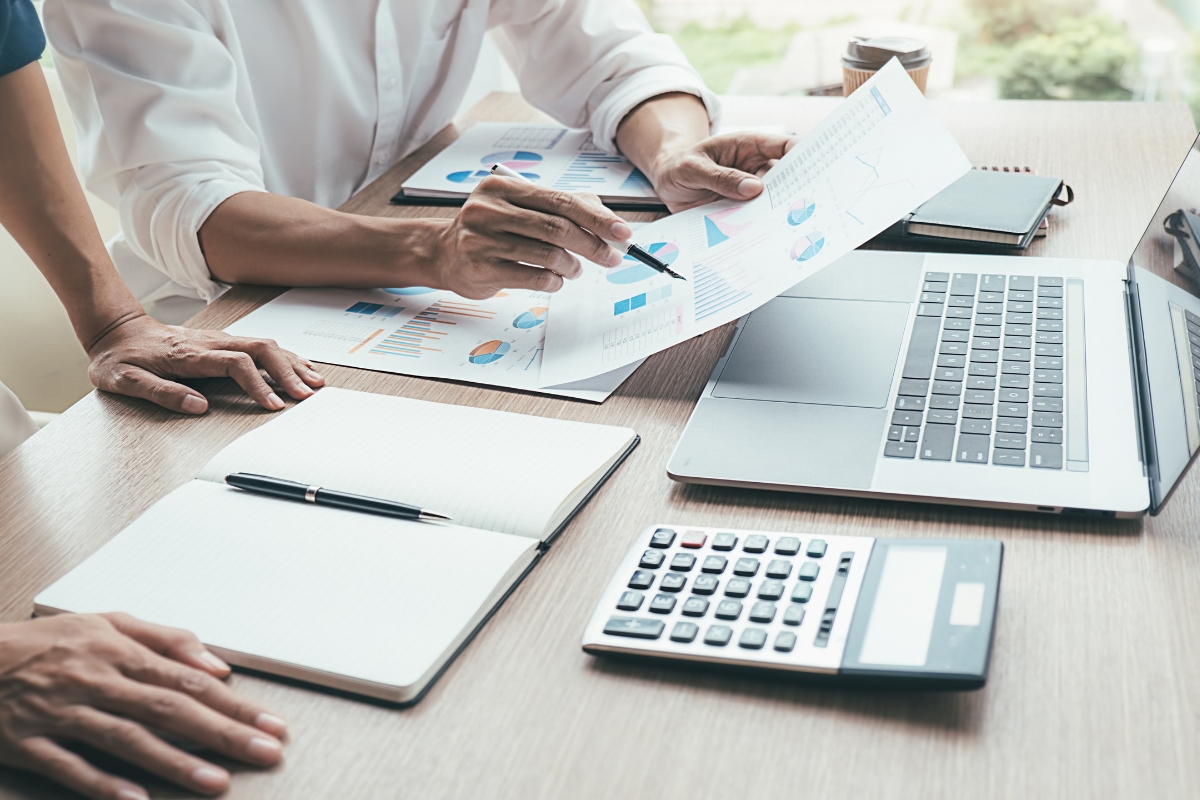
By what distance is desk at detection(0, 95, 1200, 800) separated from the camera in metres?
0.47

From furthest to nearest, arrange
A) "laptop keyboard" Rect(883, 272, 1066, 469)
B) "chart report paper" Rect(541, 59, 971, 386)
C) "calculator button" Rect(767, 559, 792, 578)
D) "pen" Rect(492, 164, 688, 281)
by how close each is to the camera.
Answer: "pen" Rect(492, 164, 688, 281)
"chart report paper" Rect(541, 59, 971, 386)
"laptop keyboard" Rect(883, 272, 1066, 469)
"calculator button" Rect(767, 559, 792, 578)

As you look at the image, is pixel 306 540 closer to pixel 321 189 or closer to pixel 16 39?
pixel 16 39

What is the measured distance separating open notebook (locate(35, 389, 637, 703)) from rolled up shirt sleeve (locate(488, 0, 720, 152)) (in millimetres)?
697

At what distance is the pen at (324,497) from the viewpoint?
25.9 inches

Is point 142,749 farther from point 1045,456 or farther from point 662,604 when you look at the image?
point 1045,456

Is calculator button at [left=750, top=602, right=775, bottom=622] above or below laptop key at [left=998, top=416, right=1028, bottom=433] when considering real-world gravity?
above

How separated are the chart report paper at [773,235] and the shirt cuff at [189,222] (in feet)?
1.33

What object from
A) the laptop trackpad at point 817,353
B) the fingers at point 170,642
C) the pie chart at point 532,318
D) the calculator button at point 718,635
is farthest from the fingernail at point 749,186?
the fingers at point 170,642

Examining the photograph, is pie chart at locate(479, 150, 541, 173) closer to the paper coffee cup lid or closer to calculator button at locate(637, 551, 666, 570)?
the paper coffee cup lid

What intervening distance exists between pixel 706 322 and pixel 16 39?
799 mm

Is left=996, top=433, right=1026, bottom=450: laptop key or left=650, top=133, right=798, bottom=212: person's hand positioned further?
left=650, top=133, right=798, bottom=212: person's hand

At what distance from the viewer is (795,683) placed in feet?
1.70

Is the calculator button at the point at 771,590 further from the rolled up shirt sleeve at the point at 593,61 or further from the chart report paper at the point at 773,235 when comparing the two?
the rolled up shirt sleeve at the point at 593,61

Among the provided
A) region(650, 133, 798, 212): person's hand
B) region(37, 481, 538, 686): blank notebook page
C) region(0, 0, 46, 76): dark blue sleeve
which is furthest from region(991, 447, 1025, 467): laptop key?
region(0, 0, 46, 76): dark blue sleeve
